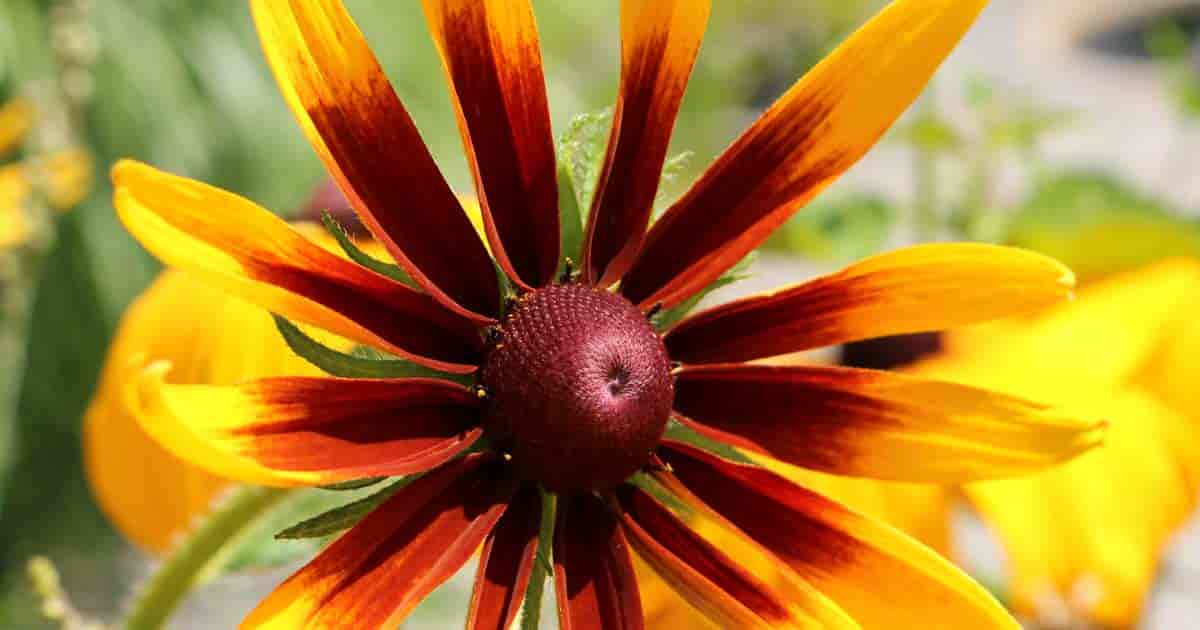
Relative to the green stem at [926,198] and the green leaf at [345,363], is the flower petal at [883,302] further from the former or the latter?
the green stem at [926,198]

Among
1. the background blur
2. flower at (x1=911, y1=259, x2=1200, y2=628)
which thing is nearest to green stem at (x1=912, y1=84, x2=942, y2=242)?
the background blur

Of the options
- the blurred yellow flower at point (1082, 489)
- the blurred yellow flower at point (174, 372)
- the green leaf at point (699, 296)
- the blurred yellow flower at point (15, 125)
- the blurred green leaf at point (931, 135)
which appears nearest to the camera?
the green leaf at point (699, 296)

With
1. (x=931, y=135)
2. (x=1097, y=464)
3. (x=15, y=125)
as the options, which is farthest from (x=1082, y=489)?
(x=15, y=125)

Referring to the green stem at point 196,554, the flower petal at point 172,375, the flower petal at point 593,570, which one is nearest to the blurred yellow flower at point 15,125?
the flower petal at point 172,375

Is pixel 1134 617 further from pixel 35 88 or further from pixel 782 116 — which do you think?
pixel 35 88

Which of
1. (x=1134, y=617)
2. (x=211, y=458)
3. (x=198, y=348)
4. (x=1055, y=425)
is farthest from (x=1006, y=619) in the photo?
(x=1134, y=617)
